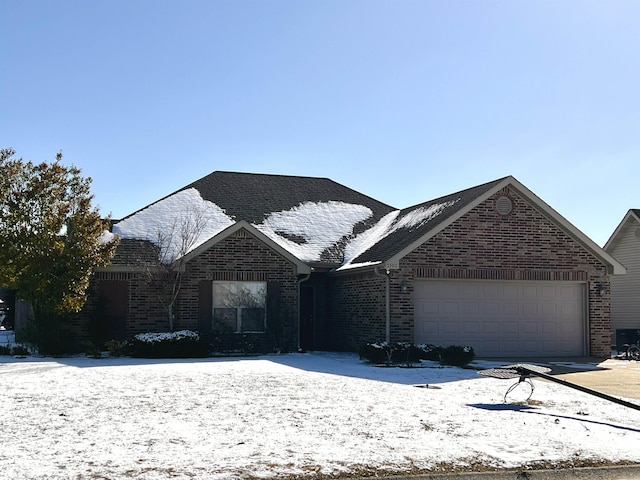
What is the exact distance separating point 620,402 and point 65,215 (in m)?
15.5

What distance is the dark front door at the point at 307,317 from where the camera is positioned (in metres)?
24.7

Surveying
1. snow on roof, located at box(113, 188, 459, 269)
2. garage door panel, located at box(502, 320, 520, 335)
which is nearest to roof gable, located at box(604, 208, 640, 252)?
snow on roof, located at box(113, 188, 459, 269)

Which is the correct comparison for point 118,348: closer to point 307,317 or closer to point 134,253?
point 134,253

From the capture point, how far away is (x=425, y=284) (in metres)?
21.4

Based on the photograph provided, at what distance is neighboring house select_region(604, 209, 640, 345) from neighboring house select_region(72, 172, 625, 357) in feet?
29.7

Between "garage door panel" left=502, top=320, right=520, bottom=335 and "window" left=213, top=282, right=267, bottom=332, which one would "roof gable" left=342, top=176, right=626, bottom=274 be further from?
"garage door panel" left=502, top=320, right=520, bottom=335

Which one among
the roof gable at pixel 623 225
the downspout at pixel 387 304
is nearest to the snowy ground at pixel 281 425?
the downspout at pixel 387 304

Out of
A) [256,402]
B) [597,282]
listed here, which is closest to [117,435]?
[256,402]

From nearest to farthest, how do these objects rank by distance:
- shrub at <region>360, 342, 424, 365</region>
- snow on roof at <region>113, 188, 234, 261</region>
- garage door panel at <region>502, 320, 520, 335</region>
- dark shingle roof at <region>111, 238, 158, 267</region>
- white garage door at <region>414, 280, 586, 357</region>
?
shrub at <region>360, 342, 424, 365</region>, white garage door at <region>414, 280, 586, 357</region>, dark shingle roof at <region>111, 238, 158, 267</region>, garage door panel at <region>502, 320, 520, 335</region>, snow on roof at <region>113, 188, 234, 261</region>

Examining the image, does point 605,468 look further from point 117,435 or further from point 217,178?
point 217,178

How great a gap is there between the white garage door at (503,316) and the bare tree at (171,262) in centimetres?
676

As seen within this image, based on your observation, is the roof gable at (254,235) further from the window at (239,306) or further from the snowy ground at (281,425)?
the snowy ground at (281,425)

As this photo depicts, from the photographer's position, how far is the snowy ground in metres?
7.59

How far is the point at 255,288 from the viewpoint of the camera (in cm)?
2242
